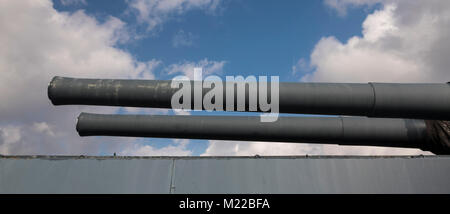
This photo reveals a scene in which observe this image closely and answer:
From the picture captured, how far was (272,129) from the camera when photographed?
204 inches

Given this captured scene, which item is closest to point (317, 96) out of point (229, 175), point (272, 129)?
point (229, 175)

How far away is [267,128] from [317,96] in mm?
2424

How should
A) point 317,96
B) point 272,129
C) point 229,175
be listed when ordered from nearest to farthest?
point 317,96, point 229,175, point 272,129

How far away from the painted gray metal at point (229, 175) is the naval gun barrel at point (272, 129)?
1.46m

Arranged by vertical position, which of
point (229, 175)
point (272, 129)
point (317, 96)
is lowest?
point (229, 175)

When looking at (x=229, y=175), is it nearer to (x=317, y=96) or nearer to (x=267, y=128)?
(x=317, y=96)

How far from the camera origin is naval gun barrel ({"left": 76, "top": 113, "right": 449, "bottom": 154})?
4.80m

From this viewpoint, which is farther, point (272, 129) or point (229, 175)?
point (272, 129)

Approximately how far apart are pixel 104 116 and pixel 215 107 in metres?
3.39

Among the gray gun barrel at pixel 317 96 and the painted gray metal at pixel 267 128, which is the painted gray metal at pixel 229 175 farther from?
the painted gray metal at pixel 267 128

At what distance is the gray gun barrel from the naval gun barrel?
213cm

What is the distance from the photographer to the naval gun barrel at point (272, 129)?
480 centimetres

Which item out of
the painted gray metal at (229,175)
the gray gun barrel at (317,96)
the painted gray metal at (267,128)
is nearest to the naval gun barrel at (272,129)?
the painted gray metal at (267,128)
